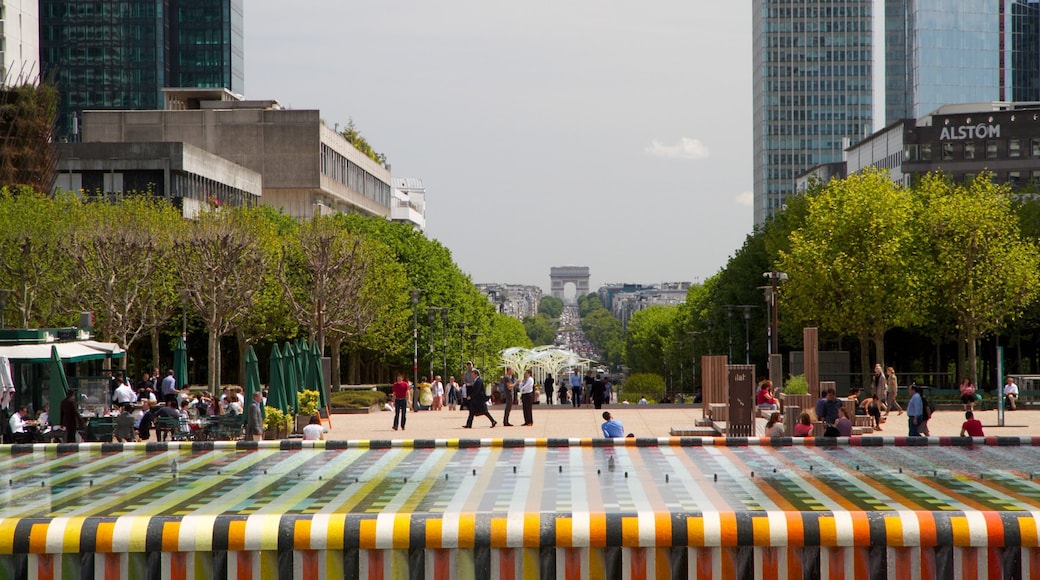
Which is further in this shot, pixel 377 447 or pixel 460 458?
pixel 377 447

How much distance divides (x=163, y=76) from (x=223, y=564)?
520 feet

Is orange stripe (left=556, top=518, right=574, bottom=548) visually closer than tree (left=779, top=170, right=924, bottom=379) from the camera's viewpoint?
Yes

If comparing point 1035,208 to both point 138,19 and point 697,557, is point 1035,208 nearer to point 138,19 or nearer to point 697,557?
point 697,557

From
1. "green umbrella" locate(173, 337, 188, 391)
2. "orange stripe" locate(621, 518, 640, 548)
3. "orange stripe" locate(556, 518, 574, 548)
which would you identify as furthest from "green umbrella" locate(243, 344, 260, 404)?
"orange stripe" locate(621, 518, 640, 548)

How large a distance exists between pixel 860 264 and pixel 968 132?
5947 cm

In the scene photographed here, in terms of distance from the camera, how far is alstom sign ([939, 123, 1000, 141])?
117 meters

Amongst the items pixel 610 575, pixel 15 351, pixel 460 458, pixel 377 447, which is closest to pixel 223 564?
pixel 610 575

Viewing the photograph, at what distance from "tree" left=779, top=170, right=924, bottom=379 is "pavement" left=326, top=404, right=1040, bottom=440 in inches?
473

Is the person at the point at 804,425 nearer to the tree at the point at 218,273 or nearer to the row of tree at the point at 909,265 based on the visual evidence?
the row of tree at the point at 909,265

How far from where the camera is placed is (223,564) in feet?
40.5

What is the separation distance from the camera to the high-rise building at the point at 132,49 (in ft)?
519

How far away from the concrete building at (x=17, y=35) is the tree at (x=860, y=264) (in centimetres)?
7445

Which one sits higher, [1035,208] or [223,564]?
[1035,208]

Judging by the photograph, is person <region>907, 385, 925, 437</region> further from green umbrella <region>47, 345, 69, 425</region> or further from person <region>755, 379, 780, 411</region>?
green umbrella <region>47, 345, 69, 425</region>
